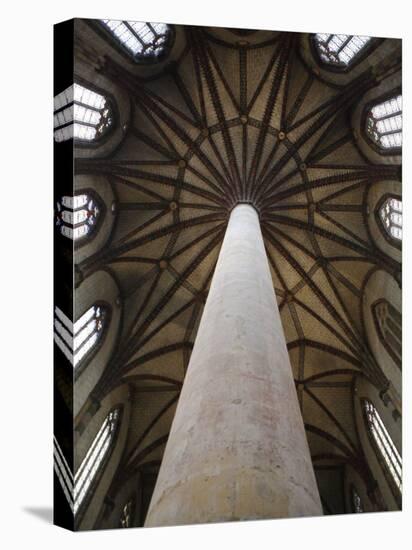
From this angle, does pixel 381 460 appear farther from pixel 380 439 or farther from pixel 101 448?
pixel 101 448

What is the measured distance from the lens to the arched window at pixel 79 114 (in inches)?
369

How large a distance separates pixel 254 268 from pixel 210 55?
7669mm

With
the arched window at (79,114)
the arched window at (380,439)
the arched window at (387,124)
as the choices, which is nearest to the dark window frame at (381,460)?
the arched window at (380,439)

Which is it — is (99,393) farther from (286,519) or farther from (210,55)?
(286,519)

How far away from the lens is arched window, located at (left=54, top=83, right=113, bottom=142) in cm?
937

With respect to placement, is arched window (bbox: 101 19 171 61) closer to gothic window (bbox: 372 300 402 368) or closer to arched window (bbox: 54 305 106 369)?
arched window (bbox: 54 305 106 369)

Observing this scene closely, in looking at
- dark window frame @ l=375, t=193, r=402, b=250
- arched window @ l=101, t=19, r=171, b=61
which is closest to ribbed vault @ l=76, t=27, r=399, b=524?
dark window frame @ l=375, t=193, r=402, b=250

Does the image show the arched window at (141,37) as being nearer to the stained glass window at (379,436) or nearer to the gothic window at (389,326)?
the gothic window at (389,326)

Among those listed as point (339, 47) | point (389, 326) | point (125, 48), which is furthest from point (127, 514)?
point (339, 47)

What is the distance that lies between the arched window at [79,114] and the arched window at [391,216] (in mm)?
5280

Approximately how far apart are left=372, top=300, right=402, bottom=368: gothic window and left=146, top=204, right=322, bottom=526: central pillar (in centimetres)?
421

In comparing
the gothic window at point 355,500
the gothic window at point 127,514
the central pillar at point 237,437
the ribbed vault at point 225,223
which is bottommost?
the central pillar at point 237,437

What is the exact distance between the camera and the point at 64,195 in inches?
372

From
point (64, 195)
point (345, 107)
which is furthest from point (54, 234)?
point (345, 107)
